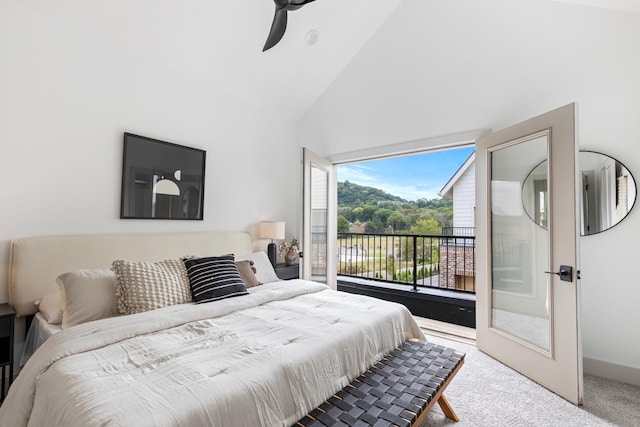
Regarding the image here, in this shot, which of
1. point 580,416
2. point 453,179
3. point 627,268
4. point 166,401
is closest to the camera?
point 166,401

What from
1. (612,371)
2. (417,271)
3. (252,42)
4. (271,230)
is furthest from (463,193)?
(252,42)

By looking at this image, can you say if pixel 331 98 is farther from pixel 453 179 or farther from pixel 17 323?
pixel 17 323

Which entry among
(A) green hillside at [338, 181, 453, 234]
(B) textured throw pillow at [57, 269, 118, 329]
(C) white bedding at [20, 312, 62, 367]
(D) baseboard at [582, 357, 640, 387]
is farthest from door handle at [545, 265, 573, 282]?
(A) green hillside at [338, 181, 453, 234]

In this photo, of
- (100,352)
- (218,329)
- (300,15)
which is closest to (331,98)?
(300,15)

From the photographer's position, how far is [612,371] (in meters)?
2.45

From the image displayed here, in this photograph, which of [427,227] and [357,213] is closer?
[427,227]

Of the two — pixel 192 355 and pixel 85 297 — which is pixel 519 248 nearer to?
pixel 192 355

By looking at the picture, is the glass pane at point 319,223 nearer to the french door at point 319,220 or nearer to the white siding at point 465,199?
the french door at point 319,220

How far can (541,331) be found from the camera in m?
2.44

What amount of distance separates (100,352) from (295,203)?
335cm

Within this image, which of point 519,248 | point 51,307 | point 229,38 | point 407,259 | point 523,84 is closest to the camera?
point 51,307

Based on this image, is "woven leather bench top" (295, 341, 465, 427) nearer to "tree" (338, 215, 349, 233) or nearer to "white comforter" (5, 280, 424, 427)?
"white comforter" (5, 280, 424, 427)

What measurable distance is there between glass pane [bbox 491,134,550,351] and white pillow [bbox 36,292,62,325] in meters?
3.45

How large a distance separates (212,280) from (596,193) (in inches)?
128
